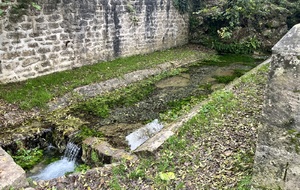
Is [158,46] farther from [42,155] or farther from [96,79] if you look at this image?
[42,155]

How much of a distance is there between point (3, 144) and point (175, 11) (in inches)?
444

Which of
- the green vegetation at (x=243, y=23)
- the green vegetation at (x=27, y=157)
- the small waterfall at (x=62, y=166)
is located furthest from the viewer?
the green vegetation at (x=243, y=23)

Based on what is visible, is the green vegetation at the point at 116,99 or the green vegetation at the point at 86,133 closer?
the green vegetation at the point at 86,133

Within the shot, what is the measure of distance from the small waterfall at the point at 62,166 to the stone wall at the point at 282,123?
3305 millimetres

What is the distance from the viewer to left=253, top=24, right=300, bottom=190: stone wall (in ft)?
8.34

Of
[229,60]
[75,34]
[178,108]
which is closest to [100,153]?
[178,108]

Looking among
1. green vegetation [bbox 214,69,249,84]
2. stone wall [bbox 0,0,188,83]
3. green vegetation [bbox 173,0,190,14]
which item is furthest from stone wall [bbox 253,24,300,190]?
green vegetation [bbox 173,0,190,14]

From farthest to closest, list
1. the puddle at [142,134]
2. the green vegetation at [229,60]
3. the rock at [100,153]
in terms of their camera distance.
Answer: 1. the green vegetation at [229,60]
2. the puddle at [142,134]
3. the rock at [100,153]

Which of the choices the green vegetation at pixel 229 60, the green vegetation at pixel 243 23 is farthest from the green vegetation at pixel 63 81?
the green vegetation at pixel 243 23

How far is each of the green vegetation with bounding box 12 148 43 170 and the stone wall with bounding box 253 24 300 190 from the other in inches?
152

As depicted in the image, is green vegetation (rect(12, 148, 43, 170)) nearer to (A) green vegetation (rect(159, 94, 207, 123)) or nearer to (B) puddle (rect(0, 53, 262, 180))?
(B) puddle (rect(0, 53, 262, 180))

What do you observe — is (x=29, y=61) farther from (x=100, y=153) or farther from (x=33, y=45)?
(x=100, y=153)

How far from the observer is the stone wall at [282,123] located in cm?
254

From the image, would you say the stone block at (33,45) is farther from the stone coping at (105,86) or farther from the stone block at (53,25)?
the stone coping at (105,86)
